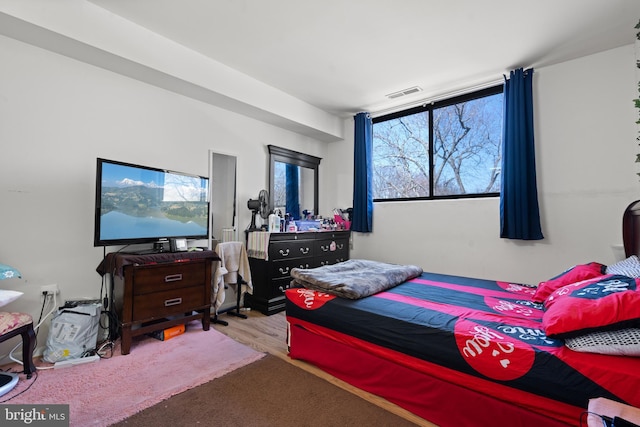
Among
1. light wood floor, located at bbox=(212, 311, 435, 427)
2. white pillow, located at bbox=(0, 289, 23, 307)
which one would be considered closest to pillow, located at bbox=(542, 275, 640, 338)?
light wood floor, located at bbox=(212, 311, 435, 427)

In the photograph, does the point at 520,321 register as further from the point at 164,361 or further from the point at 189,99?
the point at 189,99

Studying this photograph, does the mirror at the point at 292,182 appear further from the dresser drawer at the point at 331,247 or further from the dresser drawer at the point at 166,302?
the dresser drawer at the point at 166,302

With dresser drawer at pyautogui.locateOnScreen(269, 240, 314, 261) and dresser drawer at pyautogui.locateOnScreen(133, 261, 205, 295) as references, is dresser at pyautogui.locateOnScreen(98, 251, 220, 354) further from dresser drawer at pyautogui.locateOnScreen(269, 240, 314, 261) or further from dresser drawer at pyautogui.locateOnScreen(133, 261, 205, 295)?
dresser drawer at pyautogui.locateOnScreen(269, 240, 314, 261)

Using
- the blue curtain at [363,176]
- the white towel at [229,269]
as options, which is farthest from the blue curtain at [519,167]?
the white towel at [229,269]

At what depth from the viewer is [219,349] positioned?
95.3 inches

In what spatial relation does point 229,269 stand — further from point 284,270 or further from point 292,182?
point 292,182

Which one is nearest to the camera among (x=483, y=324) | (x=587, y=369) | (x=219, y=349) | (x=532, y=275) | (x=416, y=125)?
(x=587, y=369)

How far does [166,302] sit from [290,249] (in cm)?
148

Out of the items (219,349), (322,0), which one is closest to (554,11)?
(322,0)

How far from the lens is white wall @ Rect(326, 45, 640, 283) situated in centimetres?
270

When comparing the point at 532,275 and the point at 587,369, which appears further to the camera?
the point at 532,275

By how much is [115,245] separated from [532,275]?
4.16 metres

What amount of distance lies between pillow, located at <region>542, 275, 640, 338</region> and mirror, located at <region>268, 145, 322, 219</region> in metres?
3.13

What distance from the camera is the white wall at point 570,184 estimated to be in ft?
8.87
